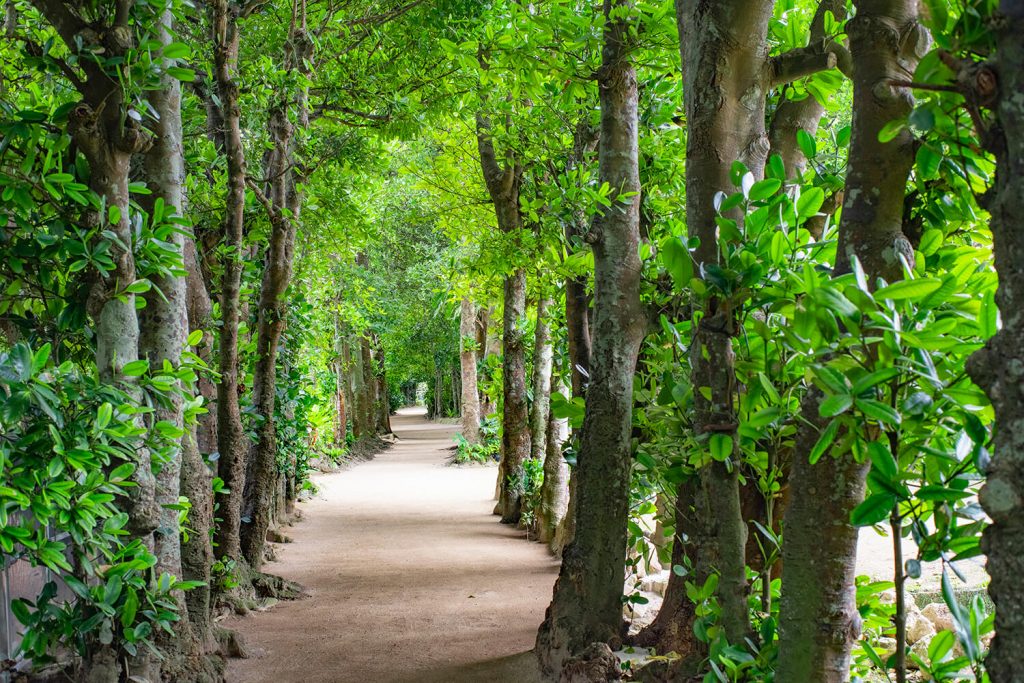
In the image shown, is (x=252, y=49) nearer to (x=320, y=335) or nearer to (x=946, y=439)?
(x=320, y=335)

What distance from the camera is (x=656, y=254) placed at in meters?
5.52

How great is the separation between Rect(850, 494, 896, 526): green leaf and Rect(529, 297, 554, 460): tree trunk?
960 cm

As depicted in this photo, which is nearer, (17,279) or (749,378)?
(749,378)

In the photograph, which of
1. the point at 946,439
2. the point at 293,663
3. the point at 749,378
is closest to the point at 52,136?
the point at 749,378

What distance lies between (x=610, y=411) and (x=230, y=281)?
3.67 m

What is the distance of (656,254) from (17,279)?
3.74 metres

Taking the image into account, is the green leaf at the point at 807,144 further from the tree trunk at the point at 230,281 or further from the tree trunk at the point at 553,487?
the tree trunk at the point at 553,487

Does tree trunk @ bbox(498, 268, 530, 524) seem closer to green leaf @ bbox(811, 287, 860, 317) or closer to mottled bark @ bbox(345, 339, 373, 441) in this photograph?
green leaf @ bbox(811, 287, 860, 317)

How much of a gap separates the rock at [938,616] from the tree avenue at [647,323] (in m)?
0.04

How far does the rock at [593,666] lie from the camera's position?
466 centimetres

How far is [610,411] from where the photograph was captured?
16.9 feet

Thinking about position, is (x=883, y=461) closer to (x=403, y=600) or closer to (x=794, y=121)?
(x=794, y=121)

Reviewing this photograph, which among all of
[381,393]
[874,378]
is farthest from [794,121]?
[381,393]

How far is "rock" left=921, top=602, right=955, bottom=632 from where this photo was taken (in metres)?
6.14
